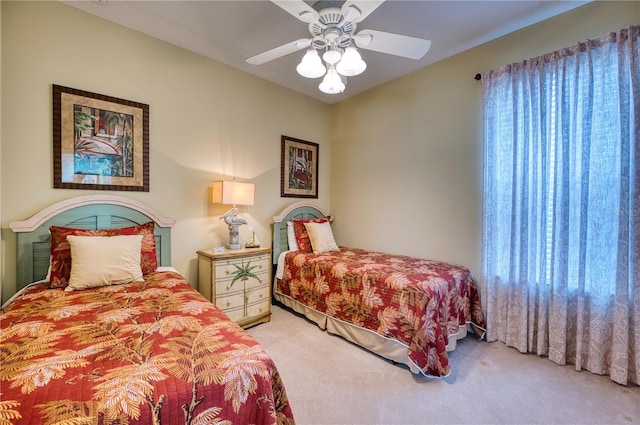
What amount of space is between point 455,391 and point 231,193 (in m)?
2.47

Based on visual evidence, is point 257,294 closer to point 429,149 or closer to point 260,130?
point 260,130

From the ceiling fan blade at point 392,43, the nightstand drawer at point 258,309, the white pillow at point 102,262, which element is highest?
the ceiling fan blade at point 392,43

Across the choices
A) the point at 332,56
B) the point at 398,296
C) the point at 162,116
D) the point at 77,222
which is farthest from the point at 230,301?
the point at 332,56

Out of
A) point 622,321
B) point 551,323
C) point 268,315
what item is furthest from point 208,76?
point 622,321

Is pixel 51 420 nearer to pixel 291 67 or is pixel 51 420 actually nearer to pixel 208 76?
pixel 208 76

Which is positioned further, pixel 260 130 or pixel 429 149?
pixel 260 130

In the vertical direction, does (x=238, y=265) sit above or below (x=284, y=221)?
below

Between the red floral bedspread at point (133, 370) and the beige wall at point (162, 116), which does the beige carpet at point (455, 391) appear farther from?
the beige wall at point (162, 116)

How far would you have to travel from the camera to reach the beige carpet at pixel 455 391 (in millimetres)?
1591

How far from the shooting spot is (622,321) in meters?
1.86

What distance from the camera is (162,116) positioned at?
2.60 m

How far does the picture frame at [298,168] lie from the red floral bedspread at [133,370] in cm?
244

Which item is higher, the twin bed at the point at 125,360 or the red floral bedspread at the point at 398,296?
the twin bed at the point at 125,360

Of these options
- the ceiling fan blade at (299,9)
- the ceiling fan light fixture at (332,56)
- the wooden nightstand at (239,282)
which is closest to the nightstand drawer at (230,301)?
the wooden nightstand at (239,282)
